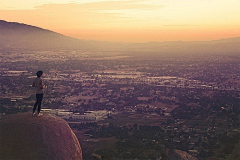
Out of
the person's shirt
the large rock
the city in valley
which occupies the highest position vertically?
the person's shirt

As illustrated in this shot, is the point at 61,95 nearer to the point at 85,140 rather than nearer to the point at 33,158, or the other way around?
the point at 85,140

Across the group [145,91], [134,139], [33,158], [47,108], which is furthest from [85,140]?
[145,91]

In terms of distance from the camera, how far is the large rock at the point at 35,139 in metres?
11.3

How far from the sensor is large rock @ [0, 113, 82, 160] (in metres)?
11.3

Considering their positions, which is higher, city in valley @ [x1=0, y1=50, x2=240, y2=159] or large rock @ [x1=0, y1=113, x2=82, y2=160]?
large rock @ [x1=0, y1=113, x2=82, y2=160]

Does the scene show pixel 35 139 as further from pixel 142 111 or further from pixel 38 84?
pixel 142 111

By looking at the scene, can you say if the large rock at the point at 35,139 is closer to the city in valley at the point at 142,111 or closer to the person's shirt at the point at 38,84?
the person's shirt at the point at 38,84

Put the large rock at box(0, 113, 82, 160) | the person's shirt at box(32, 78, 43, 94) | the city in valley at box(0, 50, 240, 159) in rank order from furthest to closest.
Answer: the city in valley at box(0, 50, 240, 159) → the person's shirt at box(32, 78, 43, 94) → the large rock at box(0, 113, 82, 160)

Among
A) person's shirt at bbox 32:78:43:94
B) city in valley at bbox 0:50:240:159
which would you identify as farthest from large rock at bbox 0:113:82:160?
city in valley at bbox 0:50:240:159

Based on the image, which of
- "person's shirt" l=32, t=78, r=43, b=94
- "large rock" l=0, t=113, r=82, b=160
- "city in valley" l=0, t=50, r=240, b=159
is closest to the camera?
"large rock" l=0, t=113, r=82, b=160

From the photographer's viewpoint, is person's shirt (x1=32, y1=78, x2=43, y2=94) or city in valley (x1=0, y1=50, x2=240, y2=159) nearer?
person's shirt (x1=32, y1=78, x2=43, y2=94)

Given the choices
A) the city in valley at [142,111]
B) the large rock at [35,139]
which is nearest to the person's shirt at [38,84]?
the large rock at [35,139]

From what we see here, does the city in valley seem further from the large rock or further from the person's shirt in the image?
the person's shirt

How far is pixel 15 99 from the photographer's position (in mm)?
54031
